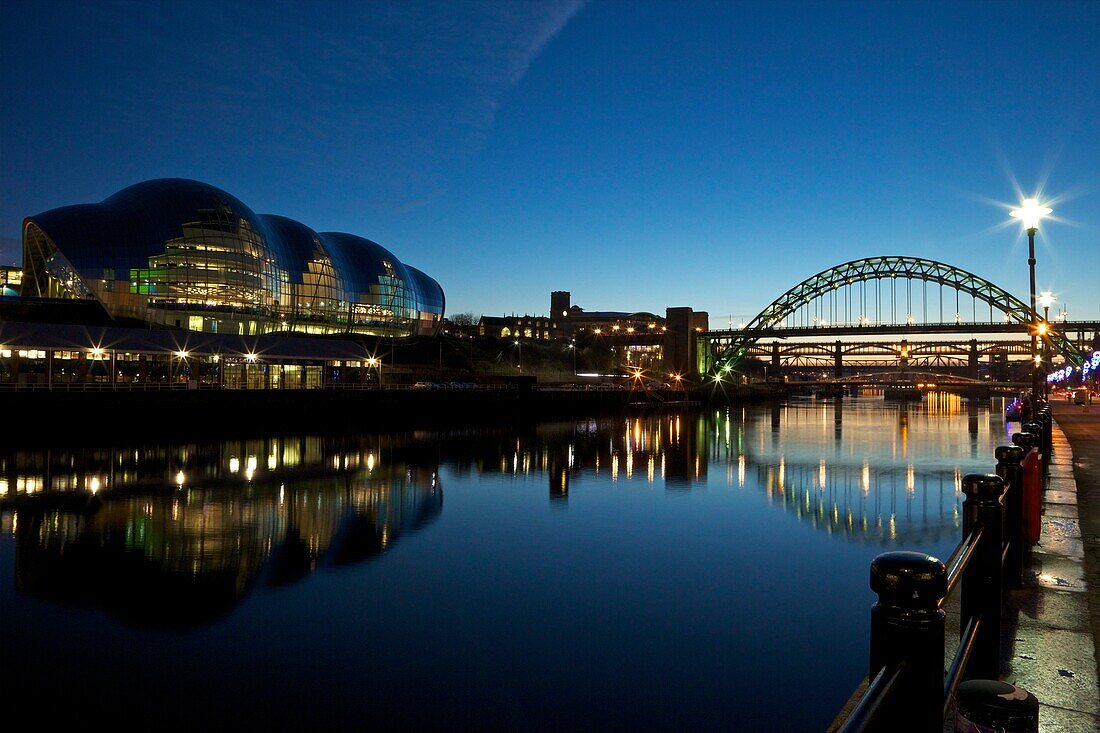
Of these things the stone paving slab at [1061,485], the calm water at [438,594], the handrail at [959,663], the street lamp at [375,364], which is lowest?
the calm water at [438,594]

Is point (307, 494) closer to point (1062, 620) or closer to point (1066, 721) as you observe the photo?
point (1062, 620)

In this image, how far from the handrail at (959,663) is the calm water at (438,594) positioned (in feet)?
9.85

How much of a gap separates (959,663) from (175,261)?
233 feet

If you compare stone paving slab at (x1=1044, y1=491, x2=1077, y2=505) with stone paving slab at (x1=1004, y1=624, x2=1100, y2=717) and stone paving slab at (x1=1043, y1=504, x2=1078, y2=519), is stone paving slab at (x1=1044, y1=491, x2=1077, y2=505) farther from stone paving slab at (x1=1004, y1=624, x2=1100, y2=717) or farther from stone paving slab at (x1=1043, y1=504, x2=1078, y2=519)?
stone paving slab at (x1=1004, y1=624, x2=1100, y2=717)

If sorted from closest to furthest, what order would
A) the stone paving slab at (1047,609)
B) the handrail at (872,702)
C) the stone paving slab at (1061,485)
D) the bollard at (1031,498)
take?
the handrail at (872,702), the stone paving slab at (1047,609), the bollard at (1031,498), the stone paving slab at (1061,485)

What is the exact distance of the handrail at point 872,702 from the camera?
7.05ft

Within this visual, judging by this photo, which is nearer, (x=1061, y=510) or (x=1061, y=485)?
(x=1061, y=510)

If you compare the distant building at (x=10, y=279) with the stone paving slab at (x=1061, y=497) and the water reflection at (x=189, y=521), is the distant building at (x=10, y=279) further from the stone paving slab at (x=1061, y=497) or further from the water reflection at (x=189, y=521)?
the stone paving slab at (x=1061, y=497)

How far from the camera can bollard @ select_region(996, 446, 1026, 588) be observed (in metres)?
7.34

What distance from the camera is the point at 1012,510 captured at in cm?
731

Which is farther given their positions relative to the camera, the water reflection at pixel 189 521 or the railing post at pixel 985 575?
the water reflection at pixel 189 521

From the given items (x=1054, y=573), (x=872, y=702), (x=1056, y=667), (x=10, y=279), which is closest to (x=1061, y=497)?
(x=1054, y=573)

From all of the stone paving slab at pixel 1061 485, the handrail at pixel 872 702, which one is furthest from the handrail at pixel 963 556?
the stone paving slab at pixel 1061 485

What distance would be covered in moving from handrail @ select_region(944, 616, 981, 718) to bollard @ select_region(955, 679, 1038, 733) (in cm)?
146
